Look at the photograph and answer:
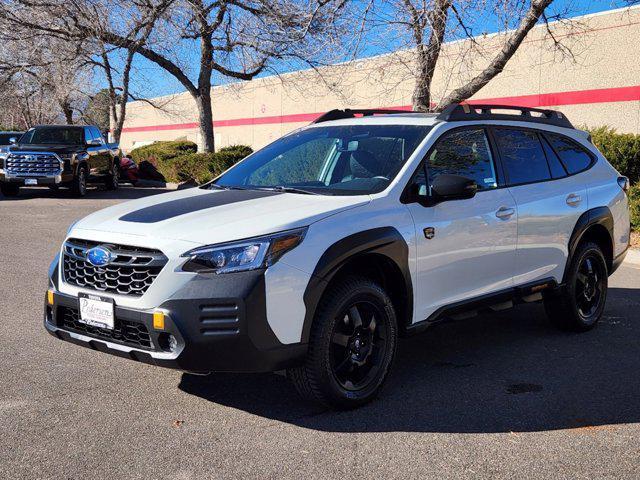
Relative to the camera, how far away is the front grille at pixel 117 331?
4.11m

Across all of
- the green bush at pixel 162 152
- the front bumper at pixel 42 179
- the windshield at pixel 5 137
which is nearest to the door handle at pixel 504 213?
the front bumper at pixel 42 179

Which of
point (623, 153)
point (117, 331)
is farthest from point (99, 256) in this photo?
point (623, 153)

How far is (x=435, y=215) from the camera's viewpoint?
4.90 m

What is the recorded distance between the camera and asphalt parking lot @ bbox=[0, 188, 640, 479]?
12.3 feet

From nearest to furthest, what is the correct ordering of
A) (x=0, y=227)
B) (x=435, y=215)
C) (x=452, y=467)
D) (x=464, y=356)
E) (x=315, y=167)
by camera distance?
(x=452, y=467) < (x=435, y=215) < (x=315, y=167) < (x=464, y=356) < (x=0, y=227)

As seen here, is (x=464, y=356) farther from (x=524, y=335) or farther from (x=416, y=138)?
(x=416, y=138)

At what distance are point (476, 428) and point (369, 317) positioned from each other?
0.89 meters

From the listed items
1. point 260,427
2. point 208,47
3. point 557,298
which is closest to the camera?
point 260,427

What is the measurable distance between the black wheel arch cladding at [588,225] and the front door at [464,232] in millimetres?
864

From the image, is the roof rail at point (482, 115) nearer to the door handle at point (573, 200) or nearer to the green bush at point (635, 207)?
the door handle at point (573, 200)

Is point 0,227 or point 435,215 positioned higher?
point 435,215

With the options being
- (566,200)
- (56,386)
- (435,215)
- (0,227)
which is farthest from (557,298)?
(0,227)

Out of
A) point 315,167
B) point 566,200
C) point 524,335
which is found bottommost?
point 524,335

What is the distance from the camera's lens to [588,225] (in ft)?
20.5
